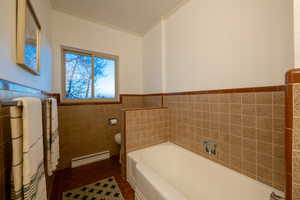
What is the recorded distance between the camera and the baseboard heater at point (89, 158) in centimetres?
204

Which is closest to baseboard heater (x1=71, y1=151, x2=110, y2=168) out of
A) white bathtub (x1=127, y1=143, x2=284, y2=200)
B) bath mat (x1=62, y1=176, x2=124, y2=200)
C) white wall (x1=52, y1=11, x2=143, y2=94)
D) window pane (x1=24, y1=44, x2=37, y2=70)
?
bath mat (x1=62, y1=176, x2=124, y2=200)

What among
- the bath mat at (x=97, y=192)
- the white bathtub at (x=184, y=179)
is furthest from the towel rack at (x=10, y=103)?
the bath mat at (x=97, y=192)

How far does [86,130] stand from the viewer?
2.16m

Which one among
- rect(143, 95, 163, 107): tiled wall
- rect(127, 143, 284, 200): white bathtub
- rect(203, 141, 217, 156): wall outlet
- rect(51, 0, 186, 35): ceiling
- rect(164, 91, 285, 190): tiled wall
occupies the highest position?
rect(51, 0, 186, 35): ceiling

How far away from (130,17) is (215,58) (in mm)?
1707

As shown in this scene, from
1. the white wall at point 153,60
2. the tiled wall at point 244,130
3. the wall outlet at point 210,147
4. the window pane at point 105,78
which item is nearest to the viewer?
the tiled wall at point 244,130

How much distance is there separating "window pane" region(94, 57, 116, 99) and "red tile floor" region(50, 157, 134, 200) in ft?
4.23

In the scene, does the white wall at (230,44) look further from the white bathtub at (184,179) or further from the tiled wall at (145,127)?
the white bathtub at (184,179)

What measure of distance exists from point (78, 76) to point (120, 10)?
1.38 meters

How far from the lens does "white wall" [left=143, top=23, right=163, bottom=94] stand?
226 centimetres

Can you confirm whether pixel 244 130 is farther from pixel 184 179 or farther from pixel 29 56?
pixel 29 56

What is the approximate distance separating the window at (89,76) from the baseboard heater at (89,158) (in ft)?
3.45

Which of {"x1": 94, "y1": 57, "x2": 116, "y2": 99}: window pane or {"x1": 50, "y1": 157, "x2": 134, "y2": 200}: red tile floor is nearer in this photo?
{"x1": 50, "y1": 157, "x2": 134, "y2": 200}: red tile floor

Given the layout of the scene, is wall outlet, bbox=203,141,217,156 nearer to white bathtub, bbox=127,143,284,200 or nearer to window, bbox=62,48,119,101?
white bathtub, bbox=127,143,284,200
